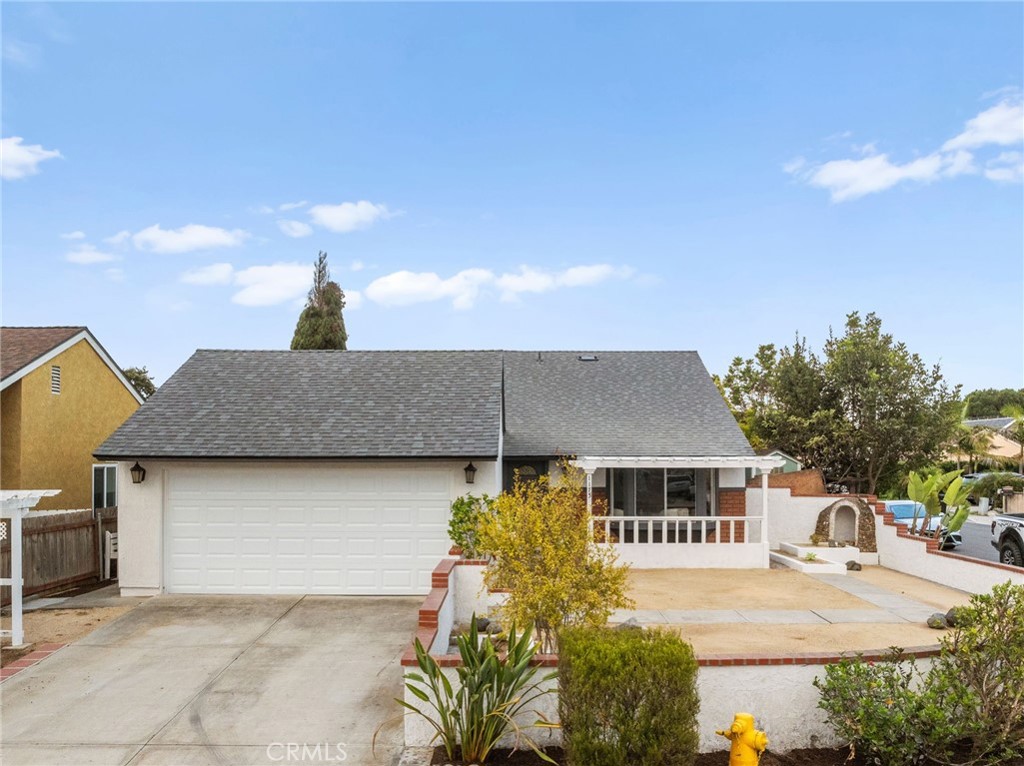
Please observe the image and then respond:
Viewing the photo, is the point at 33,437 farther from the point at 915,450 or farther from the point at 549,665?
the point at 915,450

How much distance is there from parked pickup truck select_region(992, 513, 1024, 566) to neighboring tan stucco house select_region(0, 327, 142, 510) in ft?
71.1

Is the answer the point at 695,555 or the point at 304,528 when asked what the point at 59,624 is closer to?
the point at 304,528

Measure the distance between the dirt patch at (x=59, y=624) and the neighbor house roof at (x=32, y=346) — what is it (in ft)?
18.0

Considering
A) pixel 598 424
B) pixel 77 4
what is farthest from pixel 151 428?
pixel 598 424

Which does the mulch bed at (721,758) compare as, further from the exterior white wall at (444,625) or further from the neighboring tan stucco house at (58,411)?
the neighboring tan stucco house at (58,411)

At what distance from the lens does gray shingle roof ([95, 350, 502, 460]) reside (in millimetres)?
12562

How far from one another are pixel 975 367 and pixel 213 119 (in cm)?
2748

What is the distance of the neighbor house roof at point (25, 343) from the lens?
14664mm

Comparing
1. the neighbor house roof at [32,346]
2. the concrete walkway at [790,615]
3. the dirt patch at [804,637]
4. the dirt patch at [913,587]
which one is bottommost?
the dirt patch at [913,587]

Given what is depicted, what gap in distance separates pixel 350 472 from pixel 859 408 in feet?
61.5

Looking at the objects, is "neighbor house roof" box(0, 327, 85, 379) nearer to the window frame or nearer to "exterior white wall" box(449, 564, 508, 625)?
the window frame

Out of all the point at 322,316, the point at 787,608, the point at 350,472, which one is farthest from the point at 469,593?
the point at 322,316

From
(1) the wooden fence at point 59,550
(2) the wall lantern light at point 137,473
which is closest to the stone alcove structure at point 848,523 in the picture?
(2) the wall lantern light at point 137,473

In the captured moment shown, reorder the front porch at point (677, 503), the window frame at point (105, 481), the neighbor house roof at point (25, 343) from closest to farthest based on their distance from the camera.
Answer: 1. the neighbor house roof at point (25, 343)
2. the front porch at point (677, 503)
3. the window frame at point (105, 481)
